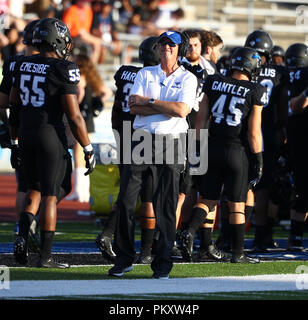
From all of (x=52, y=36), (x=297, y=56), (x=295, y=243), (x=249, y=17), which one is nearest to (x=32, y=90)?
(x=52, y=36)

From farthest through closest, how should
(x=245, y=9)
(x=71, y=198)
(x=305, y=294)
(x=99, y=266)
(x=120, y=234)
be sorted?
(x=245, y=9), (x=71, y=198), (x=99, y=266), (x=120, y=234), (x=305, y=294)

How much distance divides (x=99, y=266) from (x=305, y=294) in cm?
193

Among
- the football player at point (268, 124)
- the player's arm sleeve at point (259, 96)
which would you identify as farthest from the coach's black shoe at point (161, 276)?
the football player at point (268, 124)

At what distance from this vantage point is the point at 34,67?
7.62 meters

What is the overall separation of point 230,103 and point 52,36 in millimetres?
1633

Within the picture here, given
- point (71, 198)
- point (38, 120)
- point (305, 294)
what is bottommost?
point (71, 198)

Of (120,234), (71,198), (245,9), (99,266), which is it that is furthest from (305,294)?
(245,9)

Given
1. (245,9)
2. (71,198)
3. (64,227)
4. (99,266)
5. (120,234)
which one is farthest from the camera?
(245,9)

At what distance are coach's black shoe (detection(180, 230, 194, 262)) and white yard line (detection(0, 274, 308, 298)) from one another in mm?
1008

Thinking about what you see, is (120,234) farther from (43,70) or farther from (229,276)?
(43,70)

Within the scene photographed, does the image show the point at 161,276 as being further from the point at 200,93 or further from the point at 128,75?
the point at 200,93

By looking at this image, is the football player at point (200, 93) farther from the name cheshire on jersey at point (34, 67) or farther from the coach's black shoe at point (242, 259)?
the name cheshire on jersey at point (34, 67)

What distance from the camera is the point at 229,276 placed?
746 centimetres

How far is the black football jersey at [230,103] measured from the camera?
27.2ft
